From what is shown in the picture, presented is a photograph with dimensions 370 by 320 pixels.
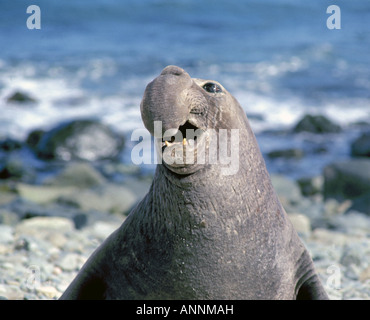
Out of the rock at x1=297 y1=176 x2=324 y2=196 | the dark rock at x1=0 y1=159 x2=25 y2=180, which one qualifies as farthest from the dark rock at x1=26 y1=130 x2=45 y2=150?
the rock at x1=297 y1=176 x2=324 y2=196

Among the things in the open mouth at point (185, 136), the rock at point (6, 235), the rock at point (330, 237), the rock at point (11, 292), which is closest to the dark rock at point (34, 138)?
the rock at point (6, 235)

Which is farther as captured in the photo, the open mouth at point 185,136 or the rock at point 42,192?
the rock at point 42,192

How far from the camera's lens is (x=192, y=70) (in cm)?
2417

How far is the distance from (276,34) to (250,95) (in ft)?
38.9

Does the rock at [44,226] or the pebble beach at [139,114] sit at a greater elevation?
the pebble beach at [139,114]

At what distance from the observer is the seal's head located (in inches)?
115

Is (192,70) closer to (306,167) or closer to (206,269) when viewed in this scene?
(306,167)

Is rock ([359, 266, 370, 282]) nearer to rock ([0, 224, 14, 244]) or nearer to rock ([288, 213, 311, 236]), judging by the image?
rock ([288, 213, 311, 236])

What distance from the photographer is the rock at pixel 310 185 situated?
12.2 metres

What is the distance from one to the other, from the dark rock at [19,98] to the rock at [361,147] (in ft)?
35.7

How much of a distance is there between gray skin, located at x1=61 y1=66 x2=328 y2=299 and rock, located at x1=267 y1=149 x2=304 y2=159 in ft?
36.2

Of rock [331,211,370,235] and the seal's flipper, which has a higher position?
the seal's flipper

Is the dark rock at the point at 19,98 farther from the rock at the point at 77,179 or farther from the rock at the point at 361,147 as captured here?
the rock at the point at 361,147

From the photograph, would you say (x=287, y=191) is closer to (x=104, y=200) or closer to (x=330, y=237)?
(x=104, y=200)
